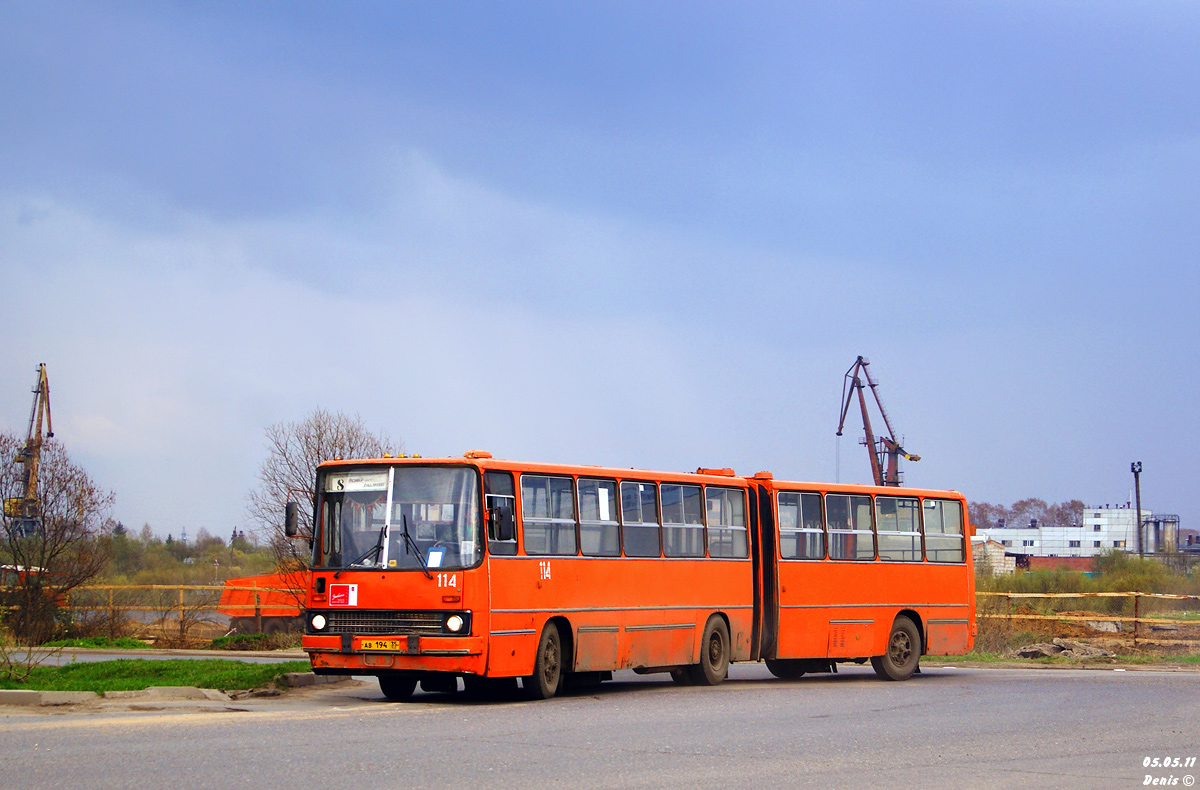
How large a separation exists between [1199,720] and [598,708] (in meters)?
6.64

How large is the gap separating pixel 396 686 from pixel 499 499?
9.41 feet

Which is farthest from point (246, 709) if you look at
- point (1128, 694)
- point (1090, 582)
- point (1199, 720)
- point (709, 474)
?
point (1090, 582)

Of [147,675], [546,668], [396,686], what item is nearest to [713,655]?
[546,668]

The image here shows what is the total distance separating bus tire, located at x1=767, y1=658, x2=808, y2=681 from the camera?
22.7m

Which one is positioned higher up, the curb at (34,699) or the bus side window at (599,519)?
the bus side window at (599,519)

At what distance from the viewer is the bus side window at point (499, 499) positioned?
52.2 feet

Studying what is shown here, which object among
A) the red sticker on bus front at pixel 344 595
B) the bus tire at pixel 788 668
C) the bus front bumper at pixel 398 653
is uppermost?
the red sticker on bus front at pixel 344 595

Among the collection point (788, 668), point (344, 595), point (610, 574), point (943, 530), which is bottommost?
point (788, 668)

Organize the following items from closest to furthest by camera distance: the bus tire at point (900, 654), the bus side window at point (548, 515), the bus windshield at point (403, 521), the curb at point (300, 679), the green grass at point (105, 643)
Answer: the bus windshield at point (403, 521) < the bus side window at point (548, 515) < the curb at point (300, 679) < the bus tire at point (900, 654) < the green grass at point (105, 643)

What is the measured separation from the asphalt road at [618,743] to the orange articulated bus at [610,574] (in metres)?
0.75

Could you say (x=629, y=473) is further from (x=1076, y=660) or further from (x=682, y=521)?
(x=1076, y=660)

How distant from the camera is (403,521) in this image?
52.2 ft
